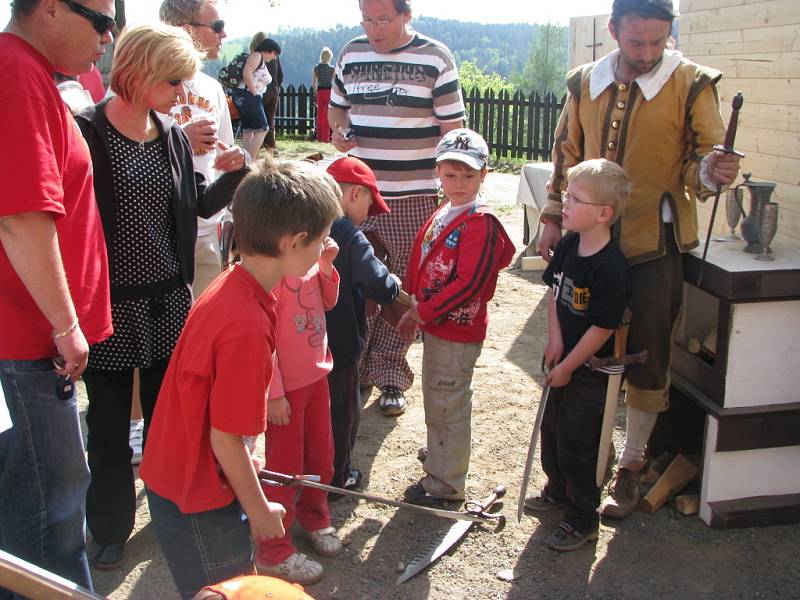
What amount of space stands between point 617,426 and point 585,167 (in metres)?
1.72

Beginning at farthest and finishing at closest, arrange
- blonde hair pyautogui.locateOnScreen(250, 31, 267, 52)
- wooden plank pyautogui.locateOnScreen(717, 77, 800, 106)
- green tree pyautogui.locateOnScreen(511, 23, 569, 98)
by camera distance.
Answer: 1. green tree pyautogui.locateOnScreen(511, 23, 569, 98)
2. blonde hair pyautogui.locateOnScreen(250, 31, 267, 52)
3. wooden plank pyautogui.locateOnScreen(717, 77, 800, 106)

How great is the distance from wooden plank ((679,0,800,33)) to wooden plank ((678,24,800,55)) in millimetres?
25

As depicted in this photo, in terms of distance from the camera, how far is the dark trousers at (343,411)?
10.3 feet

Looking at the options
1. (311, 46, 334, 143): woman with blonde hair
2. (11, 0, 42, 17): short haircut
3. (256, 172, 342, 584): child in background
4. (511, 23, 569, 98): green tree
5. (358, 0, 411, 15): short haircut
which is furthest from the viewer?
(511, 23, 569, 98): green tree

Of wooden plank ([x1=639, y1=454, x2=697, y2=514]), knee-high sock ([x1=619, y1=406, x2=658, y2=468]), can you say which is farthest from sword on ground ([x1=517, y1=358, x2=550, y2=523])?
wooden plank ([x1=639, y1=454, x2=697, y2=514])

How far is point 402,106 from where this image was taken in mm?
3947

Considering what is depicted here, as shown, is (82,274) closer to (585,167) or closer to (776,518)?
(585,167)

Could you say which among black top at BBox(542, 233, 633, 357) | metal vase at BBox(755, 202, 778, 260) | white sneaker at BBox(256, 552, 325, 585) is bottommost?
white sneaker at BBox(256, 552, 325, 585)

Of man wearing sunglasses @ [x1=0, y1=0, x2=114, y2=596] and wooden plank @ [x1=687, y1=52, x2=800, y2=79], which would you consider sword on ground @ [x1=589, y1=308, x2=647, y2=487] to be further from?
man wearing sunglasses @ [x1=0, y1=0, x2=114, y2=596]

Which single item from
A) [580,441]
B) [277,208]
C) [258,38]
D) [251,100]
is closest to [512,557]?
[580,441]

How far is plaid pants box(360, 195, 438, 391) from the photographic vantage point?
4094 millimetres

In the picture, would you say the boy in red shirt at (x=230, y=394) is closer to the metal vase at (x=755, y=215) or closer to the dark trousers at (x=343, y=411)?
the dark trousers at (x=343, y=411)

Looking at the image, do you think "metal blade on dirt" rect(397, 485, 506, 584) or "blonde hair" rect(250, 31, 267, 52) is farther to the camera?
"blonde hair" rect(250, 31, 267, 52)

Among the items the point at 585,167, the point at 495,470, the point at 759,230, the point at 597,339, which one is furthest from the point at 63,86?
the point at 759,230
